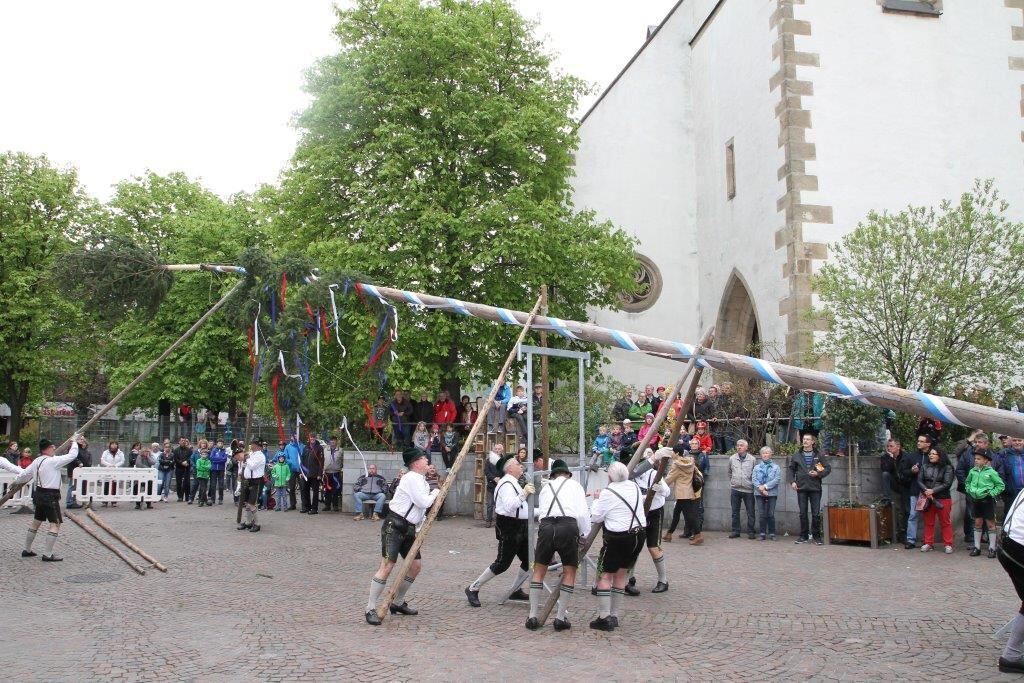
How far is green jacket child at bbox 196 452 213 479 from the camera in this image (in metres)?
23.2

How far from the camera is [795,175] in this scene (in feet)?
68.5

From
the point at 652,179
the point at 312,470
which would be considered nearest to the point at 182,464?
the point at 312,470

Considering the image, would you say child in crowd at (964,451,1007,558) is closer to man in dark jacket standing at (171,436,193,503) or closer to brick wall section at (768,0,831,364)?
brick wall section at (768,0,831,364)

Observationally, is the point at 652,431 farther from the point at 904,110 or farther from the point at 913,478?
the point at 904,110

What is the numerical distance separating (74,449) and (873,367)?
13.8 meters

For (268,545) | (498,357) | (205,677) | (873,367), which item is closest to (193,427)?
(498,357)

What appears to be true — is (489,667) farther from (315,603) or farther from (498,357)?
(498,357)

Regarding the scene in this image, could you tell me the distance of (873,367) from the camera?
17.0 metres

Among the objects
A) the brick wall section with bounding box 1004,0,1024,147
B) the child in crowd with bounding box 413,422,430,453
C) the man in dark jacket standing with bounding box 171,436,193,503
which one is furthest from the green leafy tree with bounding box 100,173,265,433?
the brick wall section with bounding box 1004,0,1024,147

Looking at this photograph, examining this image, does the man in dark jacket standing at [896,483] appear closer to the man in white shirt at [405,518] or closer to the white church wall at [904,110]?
the white church wall at [904,110]

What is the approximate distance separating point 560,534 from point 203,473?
1639cm

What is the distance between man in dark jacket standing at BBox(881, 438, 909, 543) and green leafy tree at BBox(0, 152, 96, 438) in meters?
29.4

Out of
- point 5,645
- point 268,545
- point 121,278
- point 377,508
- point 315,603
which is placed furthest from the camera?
point 377,508

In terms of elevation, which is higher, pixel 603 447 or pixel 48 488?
pixel 603 447
